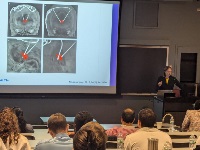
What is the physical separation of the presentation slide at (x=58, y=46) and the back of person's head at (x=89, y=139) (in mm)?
6008

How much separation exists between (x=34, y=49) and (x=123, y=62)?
75.0 inches

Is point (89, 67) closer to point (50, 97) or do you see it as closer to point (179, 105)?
point (50, 97)

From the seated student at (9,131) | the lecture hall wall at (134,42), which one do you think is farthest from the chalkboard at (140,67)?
the seated student at (9,131)

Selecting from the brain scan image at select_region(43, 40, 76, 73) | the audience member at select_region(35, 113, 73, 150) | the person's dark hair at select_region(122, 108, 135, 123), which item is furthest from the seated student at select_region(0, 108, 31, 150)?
the brain scan image at select_region(43, 40, 76, 73)

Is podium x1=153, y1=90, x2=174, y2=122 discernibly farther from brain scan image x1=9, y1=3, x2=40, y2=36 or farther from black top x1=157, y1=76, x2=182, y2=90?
brain scan image x1=9, y1=3, x2=40, y2=36

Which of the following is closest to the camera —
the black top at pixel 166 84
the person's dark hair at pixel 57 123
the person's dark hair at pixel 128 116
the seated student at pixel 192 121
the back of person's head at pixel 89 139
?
the back of person's head at pixel 89 139

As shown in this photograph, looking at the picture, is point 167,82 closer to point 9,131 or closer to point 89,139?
point 9,131

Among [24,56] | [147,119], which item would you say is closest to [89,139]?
[147,119]

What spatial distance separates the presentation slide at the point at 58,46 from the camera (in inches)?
304

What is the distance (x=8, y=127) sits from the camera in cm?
320

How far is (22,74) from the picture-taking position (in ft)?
25.6

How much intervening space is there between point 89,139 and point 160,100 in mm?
6214

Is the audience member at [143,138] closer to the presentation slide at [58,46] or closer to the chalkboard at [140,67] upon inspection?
the presentation slide at [58,46]

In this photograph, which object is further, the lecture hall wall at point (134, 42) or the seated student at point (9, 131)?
the lecture hall wall at point (134, 42)
